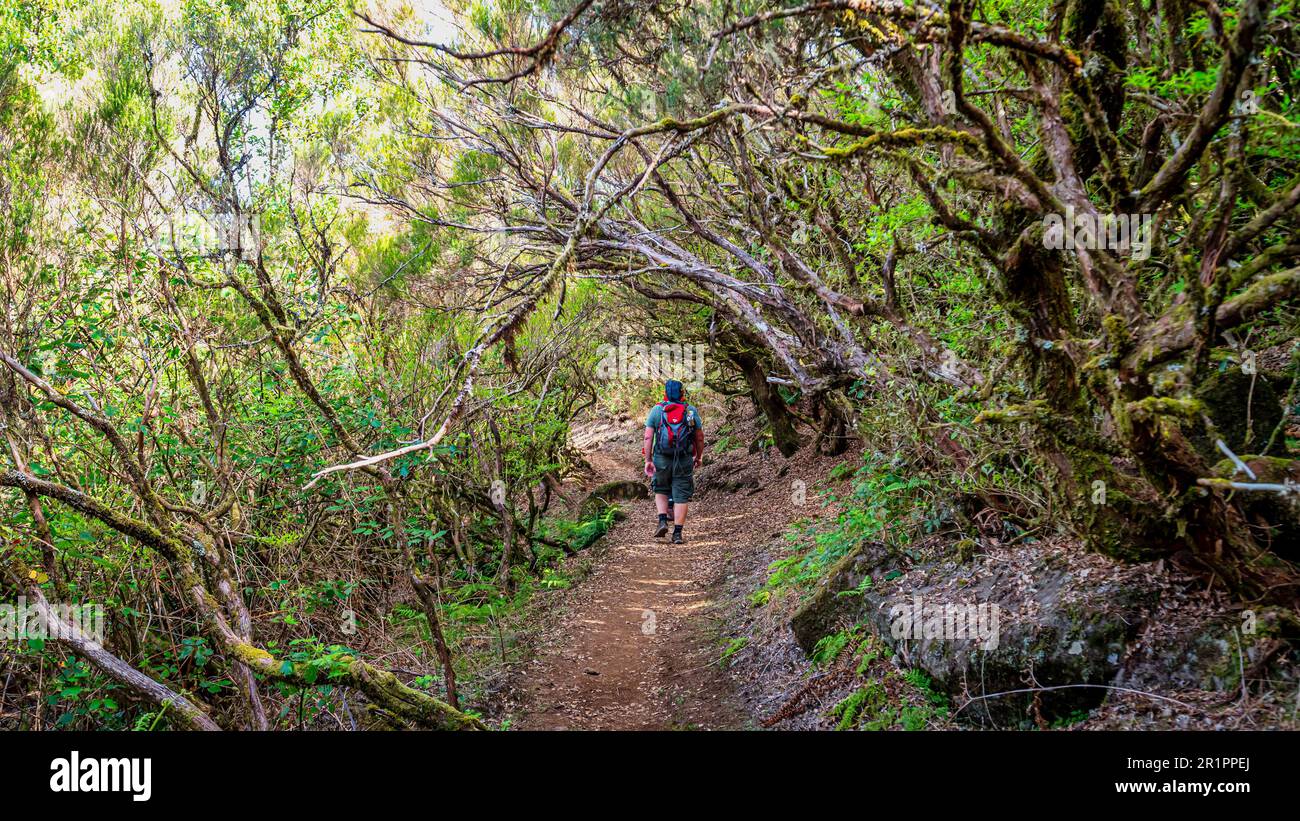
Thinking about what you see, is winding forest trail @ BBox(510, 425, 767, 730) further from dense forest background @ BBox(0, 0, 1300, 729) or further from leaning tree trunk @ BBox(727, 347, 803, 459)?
leaning tree trunk @ BBox(727, 347, 803, 459)

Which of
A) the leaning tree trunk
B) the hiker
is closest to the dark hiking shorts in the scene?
the hiker

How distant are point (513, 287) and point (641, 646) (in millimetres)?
4853

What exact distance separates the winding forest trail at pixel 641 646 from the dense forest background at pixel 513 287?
27.7 inches

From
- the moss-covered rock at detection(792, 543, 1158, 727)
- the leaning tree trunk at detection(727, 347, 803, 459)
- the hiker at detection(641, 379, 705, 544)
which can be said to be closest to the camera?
the moss-covered rock at detection(792, 543, 1158, 727)

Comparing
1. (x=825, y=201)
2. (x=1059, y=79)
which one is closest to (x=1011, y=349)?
(x=1059, y=79)

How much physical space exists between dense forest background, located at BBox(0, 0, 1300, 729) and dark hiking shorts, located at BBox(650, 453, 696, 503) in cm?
166

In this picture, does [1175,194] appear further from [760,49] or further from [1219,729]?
[760,49]

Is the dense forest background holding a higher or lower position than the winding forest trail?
higher

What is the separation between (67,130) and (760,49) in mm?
6085

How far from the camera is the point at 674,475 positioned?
10.3m

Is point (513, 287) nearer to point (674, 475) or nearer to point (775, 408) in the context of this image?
point (674, 475)

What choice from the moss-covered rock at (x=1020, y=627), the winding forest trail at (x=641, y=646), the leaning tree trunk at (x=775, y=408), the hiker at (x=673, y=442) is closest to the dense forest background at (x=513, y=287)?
the moss-covered rock at (x=1020, y=627)

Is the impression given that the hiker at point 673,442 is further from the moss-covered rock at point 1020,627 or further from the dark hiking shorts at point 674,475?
the moss-covered rock at point 1020,627

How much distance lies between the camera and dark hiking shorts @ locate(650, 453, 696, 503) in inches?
400
